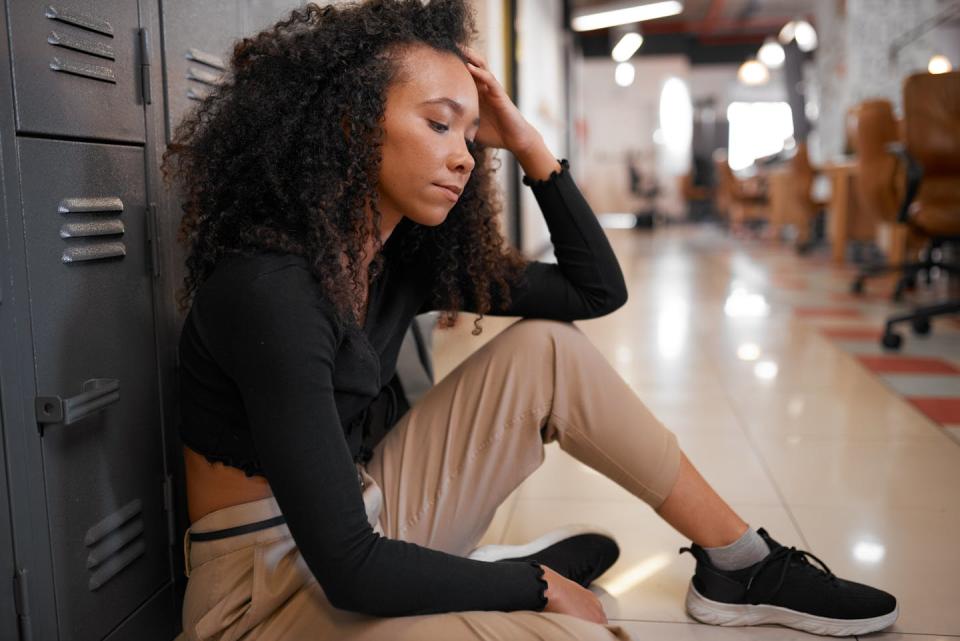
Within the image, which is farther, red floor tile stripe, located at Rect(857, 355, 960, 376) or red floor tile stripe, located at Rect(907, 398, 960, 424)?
red floor tile stripe, located at Rect(857, 355, 960, 376)

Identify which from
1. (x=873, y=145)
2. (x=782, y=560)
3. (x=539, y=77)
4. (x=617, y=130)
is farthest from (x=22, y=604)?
(x=617, y=130)

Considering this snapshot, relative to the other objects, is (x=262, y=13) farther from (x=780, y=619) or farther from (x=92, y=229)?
(x=780, y=619)

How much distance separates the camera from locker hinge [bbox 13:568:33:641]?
2.88 ft

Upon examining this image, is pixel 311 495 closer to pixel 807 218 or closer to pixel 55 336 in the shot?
pixel 55 336

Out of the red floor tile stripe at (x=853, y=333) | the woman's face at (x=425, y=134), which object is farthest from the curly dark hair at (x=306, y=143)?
the red floor tile stripe at (x=853, y=333)

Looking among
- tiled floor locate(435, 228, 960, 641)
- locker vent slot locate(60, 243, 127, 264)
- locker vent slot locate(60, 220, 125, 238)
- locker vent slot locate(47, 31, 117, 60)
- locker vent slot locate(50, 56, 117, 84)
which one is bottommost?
tiled floor locate(435, 228, 960, 641)

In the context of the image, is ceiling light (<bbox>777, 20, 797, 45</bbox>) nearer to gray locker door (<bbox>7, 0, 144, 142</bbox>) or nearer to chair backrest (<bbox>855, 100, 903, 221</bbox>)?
chair backrest (<bbox>855, 100, 903, 221</bbox>)

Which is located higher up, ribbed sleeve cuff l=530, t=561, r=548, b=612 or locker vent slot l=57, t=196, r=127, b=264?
locker vent slot l=57, t=196, r=127, b=264

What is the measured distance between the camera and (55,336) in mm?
911

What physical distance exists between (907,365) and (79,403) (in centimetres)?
283

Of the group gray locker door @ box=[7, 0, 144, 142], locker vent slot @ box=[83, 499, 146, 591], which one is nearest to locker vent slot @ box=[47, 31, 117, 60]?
gray locker door @ box=[7, 0, 144, 142]

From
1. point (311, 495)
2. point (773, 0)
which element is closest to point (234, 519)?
point (311, 495)

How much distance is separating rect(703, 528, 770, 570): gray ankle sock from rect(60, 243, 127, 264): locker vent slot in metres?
0.86

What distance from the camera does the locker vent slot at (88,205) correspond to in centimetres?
92
